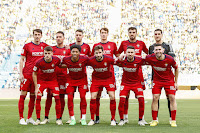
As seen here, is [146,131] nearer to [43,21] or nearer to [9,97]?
[9,97]

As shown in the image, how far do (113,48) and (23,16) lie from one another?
20.4 metres

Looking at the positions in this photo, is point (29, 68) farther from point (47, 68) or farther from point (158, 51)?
point (158, 51)

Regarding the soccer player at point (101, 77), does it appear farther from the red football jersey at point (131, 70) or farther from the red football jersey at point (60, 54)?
the red football jersey at point (60, 54)

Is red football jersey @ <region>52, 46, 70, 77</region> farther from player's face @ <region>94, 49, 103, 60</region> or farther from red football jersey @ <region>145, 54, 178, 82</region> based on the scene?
red football jersey @ <region>145, 54, 178, 82</region>

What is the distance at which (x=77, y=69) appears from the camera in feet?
22.7

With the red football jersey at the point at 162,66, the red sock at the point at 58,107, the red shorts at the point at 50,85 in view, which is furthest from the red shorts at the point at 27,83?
the red football jersey at the point at 162,66

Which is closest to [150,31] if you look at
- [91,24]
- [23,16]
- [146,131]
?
[91,24]

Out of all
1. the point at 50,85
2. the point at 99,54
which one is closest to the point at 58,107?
the point at 50,85

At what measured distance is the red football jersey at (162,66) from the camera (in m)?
6.67

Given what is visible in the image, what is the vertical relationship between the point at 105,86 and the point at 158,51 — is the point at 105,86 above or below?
below

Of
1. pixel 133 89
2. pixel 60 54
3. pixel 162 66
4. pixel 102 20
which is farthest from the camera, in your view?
pixel 102 20

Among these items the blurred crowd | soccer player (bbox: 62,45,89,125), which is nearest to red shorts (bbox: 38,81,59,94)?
soccer player (bbox: 62,45,89,125)

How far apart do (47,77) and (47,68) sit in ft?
0.66

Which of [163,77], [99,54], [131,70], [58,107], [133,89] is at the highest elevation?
[99,54]
